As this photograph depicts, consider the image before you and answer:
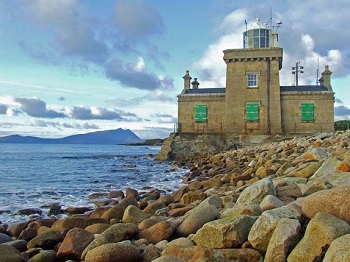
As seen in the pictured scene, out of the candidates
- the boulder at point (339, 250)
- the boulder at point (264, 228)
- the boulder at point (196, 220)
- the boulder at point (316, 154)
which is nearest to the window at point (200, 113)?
the boulder at point (316, 154)

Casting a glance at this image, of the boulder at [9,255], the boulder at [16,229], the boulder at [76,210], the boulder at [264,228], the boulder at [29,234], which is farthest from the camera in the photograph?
the boulder at [76,210]

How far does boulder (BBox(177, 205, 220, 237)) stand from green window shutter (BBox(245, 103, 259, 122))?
21.7m

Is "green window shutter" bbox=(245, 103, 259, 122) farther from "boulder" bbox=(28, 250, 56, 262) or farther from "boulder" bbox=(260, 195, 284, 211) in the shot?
"boulder" bbox=(28, 250, 56, 262)

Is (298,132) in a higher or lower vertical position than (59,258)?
higher

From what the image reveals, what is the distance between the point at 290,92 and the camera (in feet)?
86.2

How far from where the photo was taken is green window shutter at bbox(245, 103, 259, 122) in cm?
2589

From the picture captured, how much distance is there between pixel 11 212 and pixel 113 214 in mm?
3216

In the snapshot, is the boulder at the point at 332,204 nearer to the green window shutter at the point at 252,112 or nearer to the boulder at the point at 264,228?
the boulder at the point at 264,228

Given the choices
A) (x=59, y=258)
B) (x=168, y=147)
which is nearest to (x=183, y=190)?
(x=59, y=258)

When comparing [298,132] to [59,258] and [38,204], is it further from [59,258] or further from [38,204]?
[59,258]

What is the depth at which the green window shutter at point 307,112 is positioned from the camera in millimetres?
25766

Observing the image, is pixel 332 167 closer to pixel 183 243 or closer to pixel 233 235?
pixel 233 235

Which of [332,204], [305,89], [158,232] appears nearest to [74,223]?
[158,232]

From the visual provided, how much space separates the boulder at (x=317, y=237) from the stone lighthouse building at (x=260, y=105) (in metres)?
21.9
